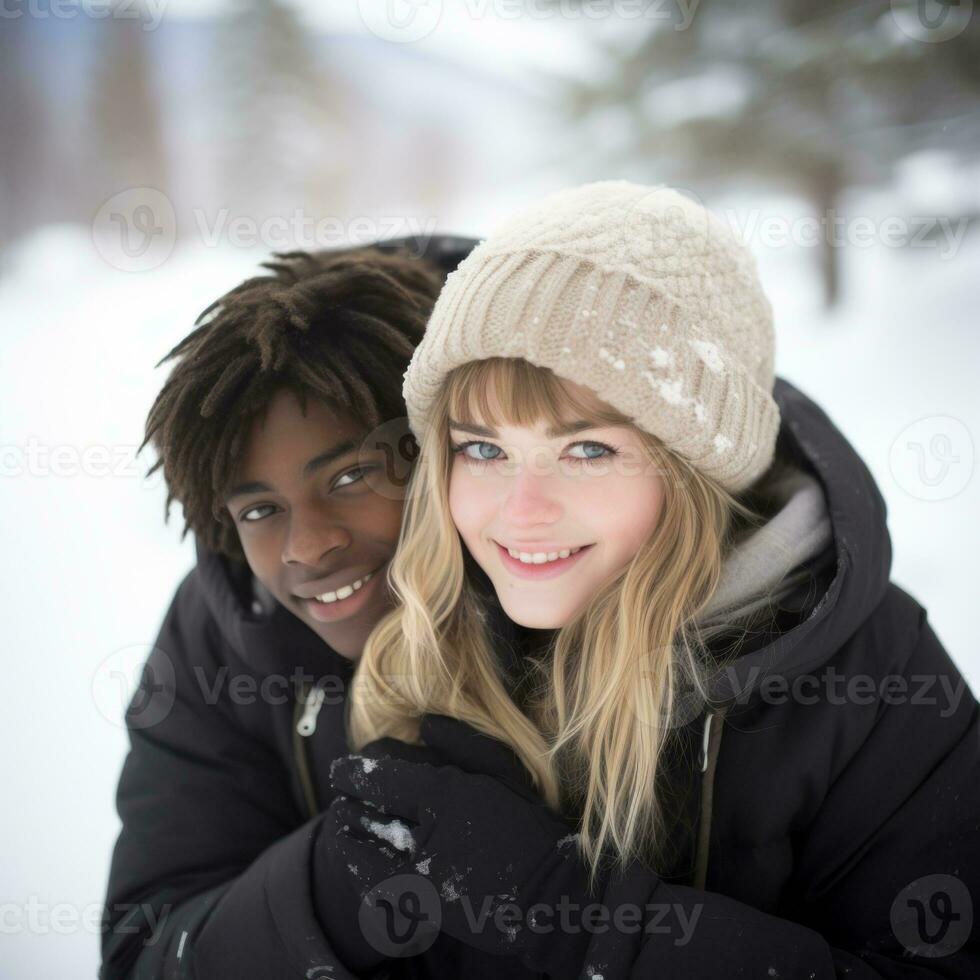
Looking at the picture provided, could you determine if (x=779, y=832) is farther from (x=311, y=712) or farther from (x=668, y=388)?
(x=311, y=712)

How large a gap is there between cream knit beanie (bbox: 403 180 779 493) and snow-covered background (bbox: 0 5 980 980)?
4.04 feet

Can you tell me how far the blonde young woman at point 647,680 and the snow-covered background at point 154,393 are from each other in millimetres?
1149

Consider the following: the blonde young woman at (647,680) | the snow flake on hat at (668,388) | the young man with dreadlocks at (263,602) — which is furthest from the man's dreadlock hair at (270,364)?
the snow flake on hat at (668,388)

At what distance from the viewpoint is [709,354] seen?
117 centimetres

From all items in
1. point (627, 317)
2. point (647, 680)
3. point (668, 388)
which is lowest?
point (647, 680)

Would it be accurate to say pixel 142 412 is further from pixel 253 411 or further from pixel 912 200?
pixel 912 200

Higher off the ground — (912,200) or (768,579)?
(912,200)

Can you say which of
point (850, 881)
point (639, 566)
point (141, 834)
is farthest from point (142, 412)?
point (850, 881)

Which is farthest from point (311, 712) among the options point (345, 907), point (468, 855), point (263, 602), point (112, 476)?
point (112, 476)

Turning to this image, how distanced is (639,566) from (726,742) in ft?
1.03

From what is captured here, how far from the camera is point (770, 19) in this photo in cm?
389

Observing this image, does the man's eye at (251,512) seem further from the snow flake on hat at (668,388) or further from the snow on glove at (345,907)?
the snow flake on hat at (668,388)

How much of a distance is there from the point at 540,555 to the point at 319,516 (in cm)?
40

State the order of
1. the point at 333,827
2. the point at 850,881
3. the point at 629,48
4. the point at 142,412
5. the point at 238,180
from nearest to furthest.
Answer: the point at 850,881 < the point at 333,827 < the point at 142,412 < the point at 629,48 < the point at 238,180
